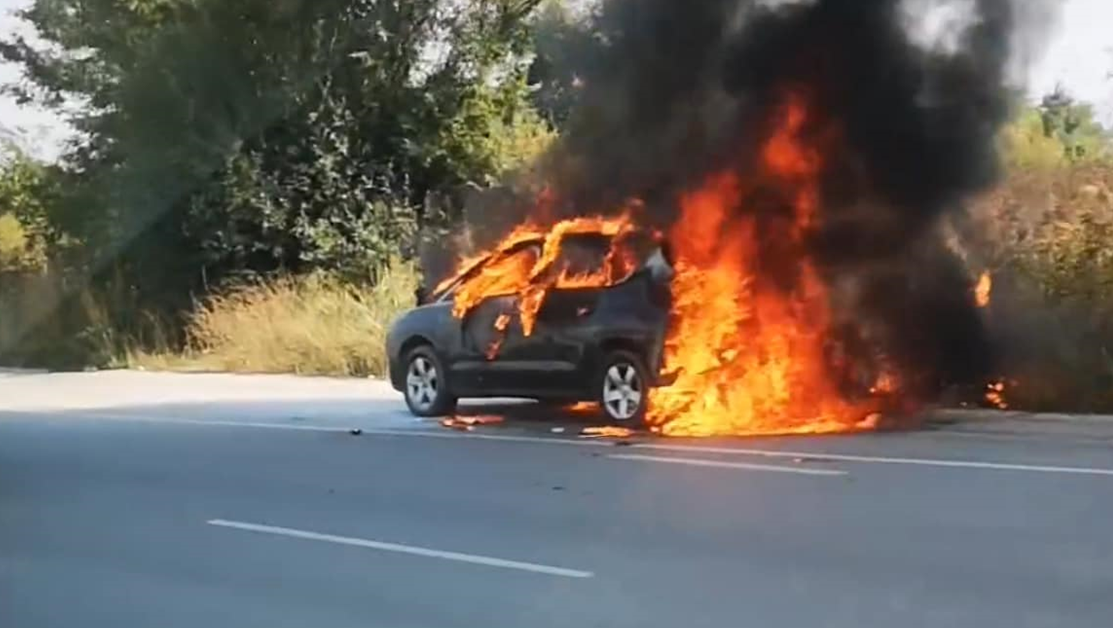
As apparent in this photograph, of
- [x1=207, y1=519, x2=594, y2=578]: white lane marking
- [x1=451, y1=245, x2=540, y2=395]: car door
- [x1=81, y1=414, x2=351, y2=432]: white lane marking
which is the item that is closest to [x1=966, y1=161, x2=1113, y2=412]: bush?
[x1=451, y1=245, x2=540, y2=395]: car door

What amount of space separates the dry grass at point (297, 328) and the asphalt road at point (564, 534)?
33.1 feet

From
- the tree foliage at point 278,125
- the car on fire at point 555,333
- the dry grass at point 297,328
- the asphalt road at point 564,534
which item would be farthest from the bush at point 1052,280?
the tree foliage at point 278,125

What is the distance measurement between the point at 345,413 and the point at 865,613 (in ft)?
38.2

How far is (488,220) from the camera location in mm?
21578

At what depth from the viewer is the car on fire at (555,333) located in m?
15.2

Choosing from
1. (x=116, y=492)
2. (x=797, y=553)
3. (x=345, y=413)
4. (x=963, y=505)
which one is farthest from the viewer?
(x=345, y=413)

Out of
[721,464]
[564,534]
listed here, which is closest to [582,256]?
[721,464]

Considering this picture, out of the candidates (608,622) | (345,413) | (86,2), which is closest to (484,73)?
(86,2)

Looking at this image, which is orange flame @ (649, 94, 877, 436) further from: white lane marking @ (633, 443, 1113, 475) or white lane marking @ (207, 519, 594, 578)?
white lane marking @ (207, 519, 594, 578)

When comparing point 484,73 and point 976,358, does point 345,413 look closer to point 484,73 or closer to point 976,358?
point 976,358

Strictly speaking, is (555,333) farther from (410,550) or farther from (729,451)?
(410,550)

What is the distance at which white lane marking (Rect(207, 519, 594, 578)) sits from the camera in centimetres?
862

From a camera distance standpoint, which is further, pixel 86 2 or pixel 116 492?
pixel 86 2

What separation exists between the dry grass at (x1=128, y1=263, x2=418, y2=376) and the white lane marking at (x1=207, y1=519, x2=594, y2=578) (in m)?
13.7
